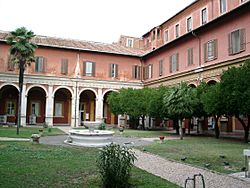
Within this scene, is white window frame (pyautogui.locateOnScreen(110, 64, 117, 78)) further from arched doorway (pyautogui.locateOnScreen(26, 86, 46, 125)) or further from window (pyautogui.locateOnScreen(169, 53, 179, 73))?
arched doorway (pyautogui.locateOnScreen(26, 86, 46, 125))

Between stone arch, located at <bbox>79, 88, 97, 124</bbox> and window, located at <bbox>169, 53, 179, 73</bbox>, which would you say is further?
stone arch, located at <bbox>79, 88, 97, 124</bbox>

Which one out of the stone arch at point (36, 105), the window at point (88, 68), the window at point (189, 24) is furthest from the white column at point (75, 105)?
the window at point (189, 24)

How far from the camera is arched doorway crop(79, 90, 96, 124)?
125 ft

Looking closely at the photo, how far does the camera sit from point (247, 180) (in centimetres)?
723

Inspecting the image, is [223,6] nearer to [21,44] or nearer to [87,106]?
[21,44]

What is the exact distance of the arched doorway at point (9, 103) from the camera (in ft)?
112

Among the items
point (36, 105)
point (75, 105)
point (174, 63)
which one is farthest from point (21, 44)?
point (174, 63)

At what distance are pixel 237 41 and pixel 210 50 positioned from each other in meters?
3.27

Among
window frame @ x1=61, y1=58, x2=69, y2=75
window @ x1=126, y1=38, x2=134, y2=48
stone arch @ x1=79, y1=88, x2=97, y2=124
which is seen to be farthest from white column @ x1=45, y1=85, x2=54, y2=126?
window @ x1=126, y1=38, x2=134, y2=48

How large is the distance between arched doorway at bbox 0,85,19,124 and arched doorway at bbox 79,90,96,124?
8082 mm

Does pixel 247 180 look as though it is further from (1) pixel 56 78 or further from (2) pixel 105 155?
(1) pixel 56 78

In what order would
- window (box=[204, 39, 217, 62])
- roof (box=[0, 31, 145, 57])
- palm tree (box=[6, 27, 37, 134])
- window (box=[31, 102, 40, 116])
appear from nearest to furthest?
window (box=[204, 39, 217, 62]) → palm tree (box=[6, 27, 37, 134]) → roof (box=[0, 31, 145, 57]) → window (box=[31, 102, 40, 116])

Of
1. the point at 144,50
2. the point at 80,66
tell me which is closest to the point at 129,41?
the point at 144,50

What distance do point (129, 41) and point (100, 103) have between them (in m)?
13.2
